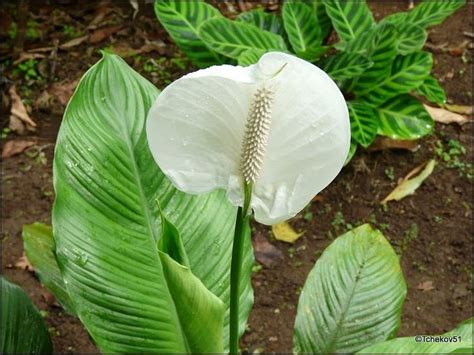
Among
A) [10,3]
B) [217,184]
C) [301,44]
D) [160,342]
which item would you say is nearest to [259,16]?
[301,44]

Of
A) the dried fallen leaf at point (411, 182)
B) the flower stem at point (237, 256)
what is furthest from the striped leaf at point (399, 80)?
the flower stem at point (237, 256)

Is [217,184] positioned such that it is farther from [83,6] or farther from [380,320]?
[83,6]

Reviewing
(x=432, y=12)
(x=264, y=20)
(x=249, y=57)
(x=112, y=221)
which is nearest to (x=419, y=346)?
(x=112, y=221)

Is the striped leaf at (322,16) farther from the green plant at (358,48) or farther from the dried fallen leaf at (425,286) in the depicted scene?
the dried fallen leaf at (425,286)

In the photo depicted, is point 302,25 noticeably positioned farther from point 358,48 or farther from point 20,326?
point 20,326

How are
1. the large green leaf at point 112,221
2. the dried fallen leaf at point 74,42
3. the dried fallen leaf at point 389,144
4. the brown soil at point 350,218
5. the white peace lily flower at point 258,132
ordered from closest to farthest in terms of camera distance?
the white peace lily flower at point 258,132, the large green leaf at point 112,221, the brown soil at point 350,218, the dried fallen leaf at point 389,144, the dried fallen leaf at point 74,42

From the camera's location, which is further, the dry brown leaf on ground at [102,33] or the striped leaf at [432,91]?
the dry brown leaf on ground at [102,33]

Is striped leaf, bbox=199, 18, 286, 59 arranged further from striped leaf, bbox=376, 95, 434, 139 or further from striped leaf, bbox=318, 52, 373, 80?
striped leaf, bbox=376, 95, 434, 139

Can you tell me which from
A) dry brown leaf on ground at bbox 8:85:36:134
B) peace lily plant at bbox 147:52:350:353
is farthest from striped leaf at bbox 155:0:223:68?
peace lily plant at bbox 147:52:350:353
